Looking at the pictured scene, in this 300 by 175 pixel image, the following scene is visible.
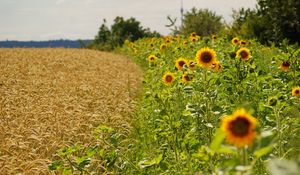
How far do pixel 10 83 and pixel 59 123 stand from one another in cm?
552

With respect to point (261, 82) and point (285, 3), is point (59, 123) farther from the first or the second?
point (285, 3)

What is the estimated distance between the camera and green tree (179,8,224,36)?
3972cm

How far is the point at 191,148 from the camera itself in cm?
407

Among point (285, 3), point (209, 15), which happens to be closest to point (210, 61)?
point (285, 3)

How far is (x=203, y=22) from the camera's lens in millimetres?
40594

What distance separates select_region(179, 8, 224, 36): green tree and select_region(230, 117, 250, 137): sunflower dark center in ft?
122

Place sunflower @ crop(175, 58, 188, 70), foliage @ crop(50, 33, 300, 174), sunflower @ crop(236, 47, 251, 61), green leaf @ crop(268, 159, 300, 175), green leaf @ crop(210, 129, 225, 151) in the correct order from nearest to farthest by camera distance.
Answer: green leaf @ crop(268, 159, 300, 175) → green leaf @ crop(210, 129, 225, 151) → foliage @ crop(50, 33, 300, 174) → sunflower @ crop(236, 47, 251, 61) → sunflower @ crop(175, 58, 188, 70)

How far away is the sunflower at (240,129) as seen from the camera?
5.64ft

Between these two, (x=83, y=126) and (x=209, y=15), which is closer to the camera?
(x=83, y=126)

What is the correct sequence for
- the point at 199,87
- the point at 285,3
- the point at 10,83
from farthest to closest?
the point at 285,3
the point at 10,83
the point at 199,87

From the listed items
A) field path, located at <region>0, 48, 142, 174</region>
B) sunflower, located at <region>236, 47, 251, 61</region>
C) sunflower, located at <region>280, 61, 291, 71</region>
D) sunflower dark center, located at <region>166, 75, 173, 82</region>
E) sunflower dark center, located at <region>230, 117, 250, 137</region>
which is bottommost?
field path, located at <region>0, 48, 142, 174</region>

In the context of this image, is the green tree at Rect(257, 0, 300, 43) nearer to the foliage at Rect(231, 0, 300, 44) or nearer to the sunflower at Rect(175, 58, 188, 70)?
the foliage at Rect(231, 0, 300, 44)

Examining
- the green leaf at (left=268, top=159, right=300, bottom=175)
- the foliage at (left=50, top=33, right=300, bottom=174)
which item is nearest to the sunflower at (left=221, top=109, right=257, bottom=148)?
the green leaf at (left=268, top=159, right=300, bottom=175)

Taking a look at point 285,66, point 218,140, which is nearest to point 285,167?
point 218,140
